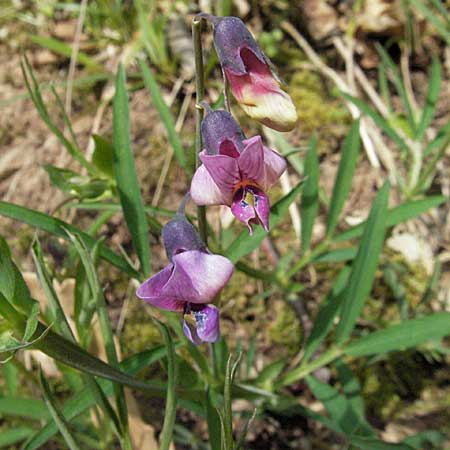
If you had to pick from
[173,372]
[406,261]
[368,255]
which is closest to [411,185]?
[406,261]

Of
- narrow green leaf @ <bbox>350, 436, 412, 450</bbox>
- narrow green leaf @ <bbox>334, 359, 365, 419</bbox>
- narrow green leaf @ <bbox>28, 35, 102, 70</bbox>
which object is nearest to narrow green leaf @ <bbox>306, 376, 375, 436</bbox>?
narrow green leaf @ <bbox>334, 359, 365, 419</bbox>

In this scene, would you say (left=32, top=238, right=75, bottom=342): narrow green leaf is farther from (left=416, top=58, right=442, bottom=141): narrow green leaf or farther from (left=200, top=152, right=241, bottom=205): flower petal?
(left=416, top=58, right=442, bottom=141): narrow green leaf

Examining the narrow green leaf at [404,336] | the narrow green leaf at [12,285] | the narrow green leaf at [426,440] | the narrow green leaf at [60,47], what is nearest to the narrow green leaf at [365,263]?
the narrow green leaf at [404,336]

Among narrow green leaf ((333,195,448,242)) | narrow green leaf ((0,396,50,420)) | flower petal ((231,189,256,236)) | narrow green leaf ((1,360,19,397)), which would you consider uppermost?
flower petal ((231,189,256,236))

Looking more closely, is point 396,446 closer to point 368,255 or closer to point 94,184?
point 368,255

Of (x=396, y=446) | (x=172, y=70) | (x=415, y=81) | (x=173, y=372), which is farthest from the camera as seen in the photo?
(x=415, y=81)

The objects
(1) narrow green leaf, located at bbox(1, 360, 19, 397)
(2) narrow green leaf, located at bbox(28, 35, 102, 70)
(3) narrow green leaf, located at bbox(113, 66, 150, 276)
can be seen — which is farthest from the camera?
(2) narrow green leaf, located at bbox(28, 35, 102, 70)
